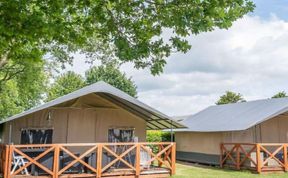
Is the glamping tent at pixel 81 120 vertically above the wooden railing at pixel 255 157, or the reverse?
the glamping tent at pixel 81 120

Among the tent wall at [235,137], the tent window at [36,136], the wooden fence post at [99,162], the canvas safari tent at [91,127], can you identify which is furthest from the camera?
the tent wall at [235,137]

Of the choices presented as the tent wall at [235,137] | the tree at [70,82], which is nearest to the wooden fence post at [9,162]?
the tent wall at [235,137]

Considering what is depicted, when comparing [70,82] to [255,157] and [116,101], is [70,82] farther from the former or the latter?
[255,157]

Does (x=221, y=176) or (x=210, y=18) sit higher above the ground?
(x=210, y=18)

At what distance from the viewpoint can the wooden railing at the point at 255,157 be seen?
12711 millimetres

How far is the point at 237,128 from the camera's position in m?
13.9

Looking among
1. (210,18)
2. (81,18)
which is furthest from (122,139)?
(210,18)

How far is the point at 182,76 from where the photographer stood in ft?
58.3

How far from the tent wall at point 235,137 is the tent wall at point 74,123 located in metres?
5.03

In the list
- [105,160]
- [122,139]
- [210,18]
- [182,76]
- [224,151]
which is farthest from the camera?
[182,76]

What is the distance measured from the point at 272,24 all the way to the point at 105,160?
261 inches

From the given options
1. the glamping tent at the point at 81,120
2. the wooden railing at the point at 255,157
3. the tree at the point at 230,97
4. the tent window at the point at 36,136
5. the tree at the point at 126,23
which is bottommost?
the wooden railing at the point at 255,157

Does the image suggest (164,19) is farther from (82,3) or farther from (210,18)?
(82,3)

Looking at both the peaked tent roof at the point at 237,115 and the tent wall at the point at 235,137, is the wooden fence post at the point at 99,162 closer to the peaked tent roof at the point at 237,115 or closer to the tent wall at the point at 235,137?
the peaked tent roof at the point at 237,115
